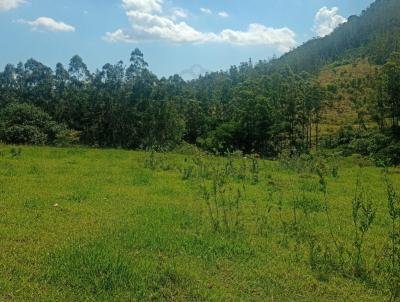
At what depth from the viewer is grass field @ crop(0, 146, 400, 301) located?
671cm

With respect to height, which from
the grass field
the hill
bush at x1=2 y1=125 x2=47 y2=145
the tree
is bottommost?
the grass field

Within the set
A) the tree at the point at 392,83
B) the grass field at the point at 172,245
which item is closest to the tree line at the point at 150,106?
the tree at the point at 392,83

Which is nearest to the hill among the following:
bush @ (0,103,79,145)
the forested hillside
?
the forested hillside

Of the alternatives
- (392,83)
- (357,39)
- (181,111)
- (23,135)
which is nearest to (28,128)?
(23,135)

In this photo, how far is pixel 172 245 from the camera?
8641 millimetres

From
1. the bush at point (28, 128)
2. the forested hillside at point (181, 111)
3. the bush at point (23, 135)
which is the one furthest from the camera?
the forested hillside at point (181, 111)

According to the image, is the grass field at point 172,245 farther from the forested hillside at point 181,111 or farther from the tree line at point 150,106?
the tree line at point 150,106

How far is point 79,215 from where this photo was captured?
→ 423 inches

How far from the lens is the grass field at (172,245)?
671 cm

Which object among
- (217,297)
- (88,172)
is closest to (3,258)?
(217,297)

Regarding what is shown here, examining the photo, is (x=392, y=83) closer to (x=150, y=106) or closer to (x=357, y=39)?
(x=150, y=106)

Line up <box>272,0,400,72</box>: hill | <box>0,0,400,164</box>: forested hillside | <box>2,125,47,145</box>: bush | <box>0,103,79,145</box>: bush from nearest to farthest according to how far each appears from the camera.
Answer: <box>2,125,47,145</box>: bush, <box>0,103,79,145</box>: bush, <box>0,0,400,164</box>: forested hillside, <box>272,0,400,72</box>: hill

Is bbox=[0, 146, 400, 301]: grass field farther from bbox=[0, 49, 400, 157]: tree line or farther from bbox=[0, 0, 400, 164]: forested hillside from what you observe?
bbox=[0, 49, 400, 157]: tree line

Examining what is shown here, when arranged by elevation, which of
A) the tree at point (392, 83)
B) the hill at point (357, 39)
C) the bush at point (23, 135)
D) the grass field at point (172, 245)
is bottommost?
the grass field at point (172, 245)
